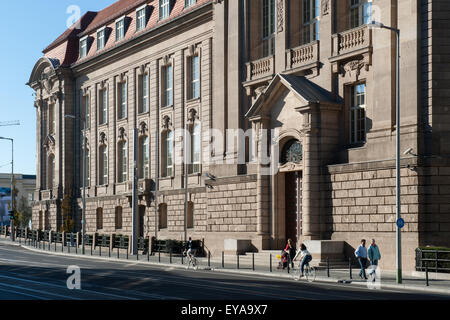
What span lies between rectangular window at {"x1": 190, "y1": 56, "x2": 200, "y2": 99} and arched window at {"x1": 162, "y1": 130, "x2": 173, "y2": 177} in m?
3.96

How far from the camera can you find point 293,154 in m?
43.1

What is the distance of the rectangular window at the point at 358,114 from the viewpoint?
A: 3962 cm

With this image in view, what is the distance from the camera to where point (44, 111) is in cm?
8081

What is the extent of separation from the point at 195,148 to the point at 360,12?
18631 mm

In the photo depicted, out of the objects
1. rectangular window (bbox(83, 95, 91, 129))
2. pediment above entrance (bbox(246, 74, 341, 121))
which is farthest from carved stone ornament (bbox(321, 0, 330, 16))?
rectangular window (bbox(83, 95, 91, 129))

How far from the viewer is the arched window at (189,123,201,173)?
179 ft

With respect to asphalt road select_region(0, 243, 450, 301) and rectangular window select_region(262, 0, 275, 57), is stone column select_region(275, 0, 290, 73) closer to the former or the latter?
rectangular window select_region(262, 0, 275, 57)

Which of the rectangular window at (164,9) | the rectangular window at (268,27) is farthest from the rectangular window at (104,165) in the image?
the rectangular window at (268,27)

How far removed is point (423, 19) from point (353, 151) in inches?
289

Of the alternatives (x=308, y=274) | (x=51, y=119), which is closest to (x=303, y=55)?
(x=308, y=274)

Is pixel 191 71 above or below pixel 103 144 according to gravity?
above

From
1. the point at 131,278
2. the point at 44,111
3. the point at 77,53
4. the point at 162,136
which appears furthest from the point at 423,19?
the point at 44,111

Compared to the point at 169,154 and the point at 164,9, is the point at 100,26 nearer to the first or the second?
the point at 164,9

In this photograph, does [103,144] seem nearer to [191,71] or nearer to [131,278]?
[191,71]
